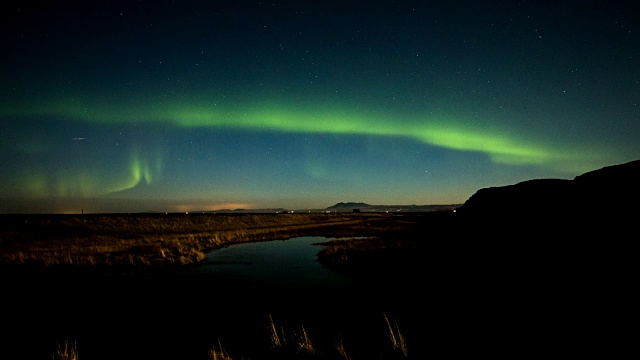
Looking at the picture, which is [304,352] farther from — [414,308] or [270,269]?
[270,269]

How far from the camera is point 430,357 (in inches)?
328

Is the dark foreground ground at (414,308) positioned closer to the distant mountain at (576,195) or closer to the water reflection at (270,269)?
the distant mountain at (576,195)

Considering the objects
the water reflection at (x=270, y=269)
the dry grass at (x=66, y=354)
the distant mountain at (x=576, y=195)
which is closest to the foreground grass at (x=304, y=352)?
the dry grass at (x=66, y=354)

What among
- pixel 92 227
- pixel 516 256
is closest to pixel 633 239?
pixel 516 256

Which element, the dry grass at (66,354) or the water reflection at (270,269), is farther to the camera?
the water reflection at (270,269)

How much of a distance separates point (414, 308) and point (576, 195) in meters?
7.46

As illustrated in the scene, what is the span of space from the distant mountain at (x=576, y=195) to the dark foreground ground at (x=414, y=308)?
475 mm

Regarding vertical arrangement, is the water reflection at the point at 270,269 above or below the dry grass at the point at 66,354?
below

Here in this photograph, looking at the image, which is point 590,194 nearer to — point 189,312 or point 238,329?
point 238,329

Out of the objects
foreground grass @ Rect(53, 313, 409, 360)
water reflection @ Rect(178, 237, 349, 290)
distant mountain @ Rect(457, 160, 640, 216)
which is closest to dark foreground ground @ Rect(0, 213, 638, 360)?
foreground grass @ Rect(53, 313, 409, 360)

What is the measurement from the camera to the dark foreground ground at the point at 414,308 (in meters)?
7.08

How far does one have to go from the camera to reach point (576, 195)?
30.3ft

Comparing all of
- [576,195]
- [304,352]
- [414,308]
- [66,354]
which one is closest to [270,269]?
[414,308]

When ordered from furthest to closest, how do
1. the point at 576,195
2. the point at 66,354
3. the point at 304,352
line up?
the point at 576,195
the point at 304,352
the point at 66,354
